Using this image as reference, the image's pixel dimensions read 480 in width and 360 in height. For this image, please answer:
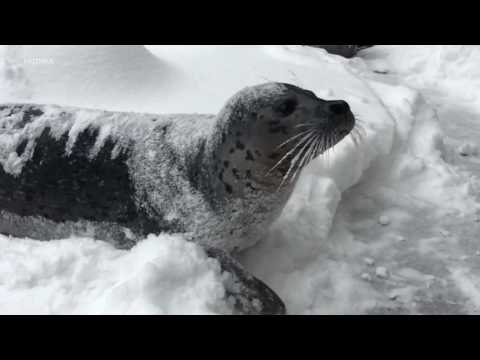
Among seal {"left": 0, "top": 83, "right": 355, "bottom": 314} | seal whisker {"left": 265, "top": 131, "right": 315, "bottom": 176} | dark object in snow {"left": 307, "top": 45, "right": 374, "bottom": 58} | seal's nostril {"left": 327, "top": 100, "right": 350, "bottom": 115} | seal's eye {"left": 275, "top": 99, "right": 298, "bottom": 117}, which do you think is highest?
seal's nostril {"left": 327, "top": 100, "right": 350, "bottom": 115}

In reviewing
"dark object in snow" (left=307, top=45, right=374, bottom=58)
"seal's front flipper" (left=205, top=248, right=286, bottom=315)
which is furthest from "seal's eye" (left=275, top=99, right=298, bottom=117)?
"dark object in snow" (left=307, top=45, right=374, bottom=58)

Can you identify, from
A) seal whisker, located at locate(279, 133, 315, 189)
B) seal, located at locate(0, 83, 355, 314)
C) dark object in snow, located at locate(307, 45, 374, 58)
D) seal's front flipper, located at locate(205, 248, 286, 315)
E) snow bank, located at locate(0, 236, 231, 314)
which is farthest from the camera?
dark object in snow, located at locate(307, 45, 374, 58)

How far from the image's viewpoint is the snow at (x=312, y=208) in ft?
7.02

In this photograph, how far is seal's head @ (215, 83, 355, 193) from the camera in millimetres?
2324

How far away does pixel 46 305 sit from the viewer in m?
2.07

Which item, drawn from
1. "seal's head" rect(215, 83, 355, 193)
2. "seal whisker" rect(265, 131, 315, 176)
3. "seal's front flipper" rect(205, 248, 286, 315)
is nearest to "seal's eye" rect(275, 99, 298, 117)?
"seal's head" rect(215, 83, 355, 193)

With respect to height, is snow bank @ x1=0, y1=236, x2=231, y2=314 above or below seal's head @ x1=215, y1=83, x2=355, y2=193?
below

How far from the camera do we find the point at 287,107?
236cm

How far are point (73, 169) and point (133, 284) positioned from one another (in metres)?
0.92

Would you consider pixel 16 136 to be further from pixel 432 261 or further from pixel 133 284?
pixel 432 261

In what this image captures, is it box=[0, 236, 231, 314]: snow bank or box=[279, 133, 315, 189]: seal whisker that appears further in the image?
box=[279, 133, 315, 189]: seal whisker

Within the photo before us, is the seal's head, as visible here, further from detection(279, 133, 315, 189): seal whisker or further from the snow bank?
the snow bank

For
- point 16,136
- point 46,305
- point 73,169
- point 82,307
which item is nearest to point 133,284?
point 82,307

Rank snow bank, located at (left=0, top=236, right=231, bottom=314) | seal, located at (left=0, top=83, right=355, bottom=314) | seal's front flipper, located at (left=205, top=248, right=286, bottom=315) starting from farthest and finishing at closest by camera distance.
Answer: seal, located at (left=0, top=83, right=355, bottom=314), seal's front flipper, located at (left=205, top=248, right=286, bottom=315), snow bank, located at (left=0, top=236, right=231, bottom=314)
